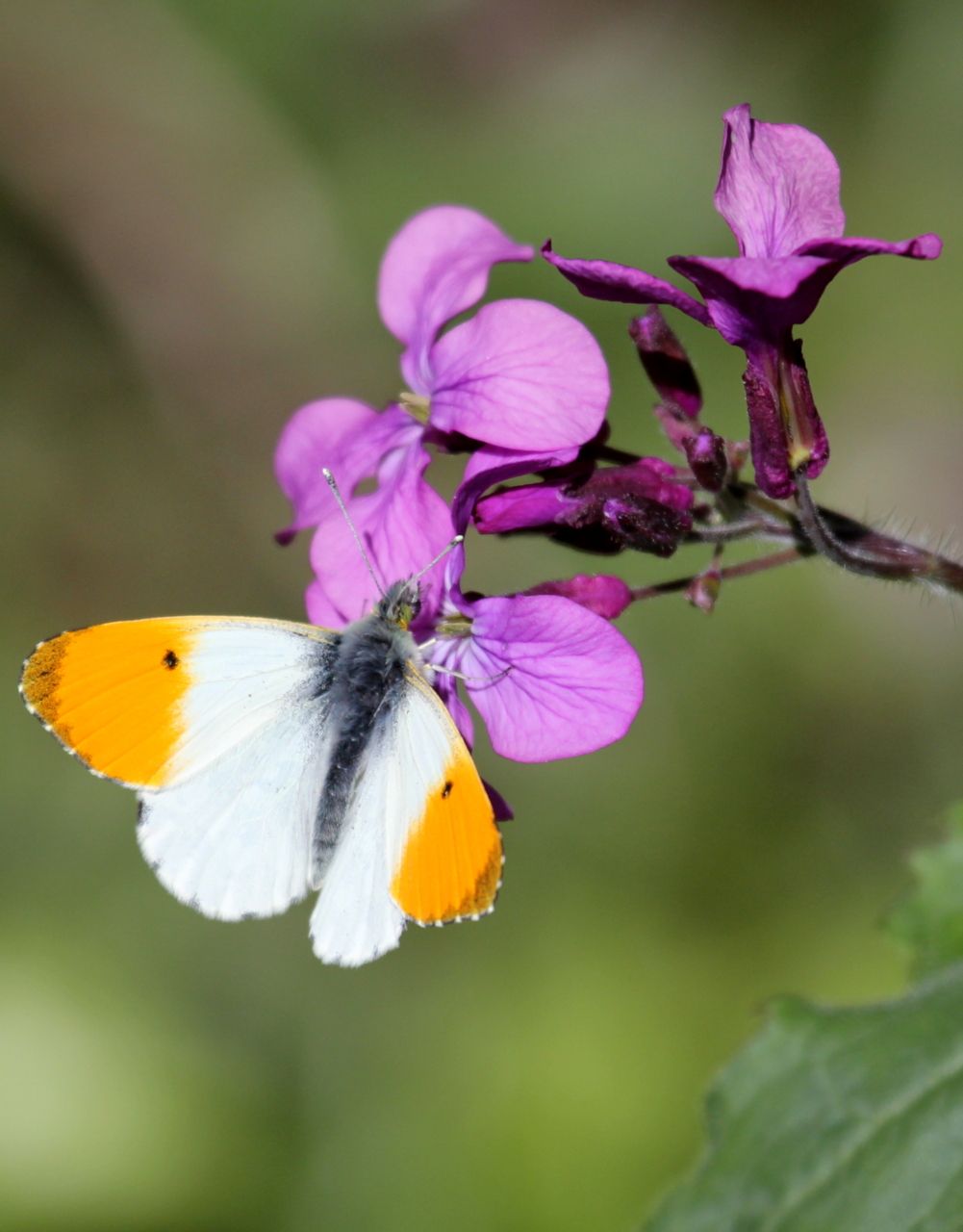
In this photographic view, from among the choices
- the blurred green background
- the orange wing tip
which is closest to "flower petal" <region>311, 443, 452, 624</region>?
the orange wing tip

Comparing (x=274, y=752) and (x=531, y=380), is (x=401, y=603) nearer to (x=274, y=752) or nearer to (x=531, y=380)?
(x=274, y=752)

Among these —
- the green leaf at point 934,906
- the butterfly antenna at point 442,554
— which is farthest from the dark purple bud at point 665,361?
the green leaf at point 934,906

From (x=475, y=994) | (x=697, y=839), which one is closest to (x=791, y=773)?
(x=697, y=839)

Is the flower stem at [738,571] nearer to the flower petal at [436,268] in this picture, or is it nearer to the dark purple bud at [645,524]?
the dark purple bud at [645,524]

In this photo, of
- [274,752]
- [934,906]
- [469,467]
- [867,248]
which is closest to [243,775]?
[274,752]

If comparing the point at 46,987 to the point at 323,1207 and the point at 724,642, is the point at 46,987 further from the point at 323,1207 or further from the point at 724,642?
the point at 724,642

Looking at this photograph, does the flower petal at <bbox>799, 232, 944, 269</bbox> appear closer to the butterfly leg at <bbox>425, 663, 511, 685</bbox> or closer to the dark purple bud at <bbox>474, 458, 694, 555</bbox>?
the dark purple bud at <bbox>474, 458, 694, 555</bbox>
